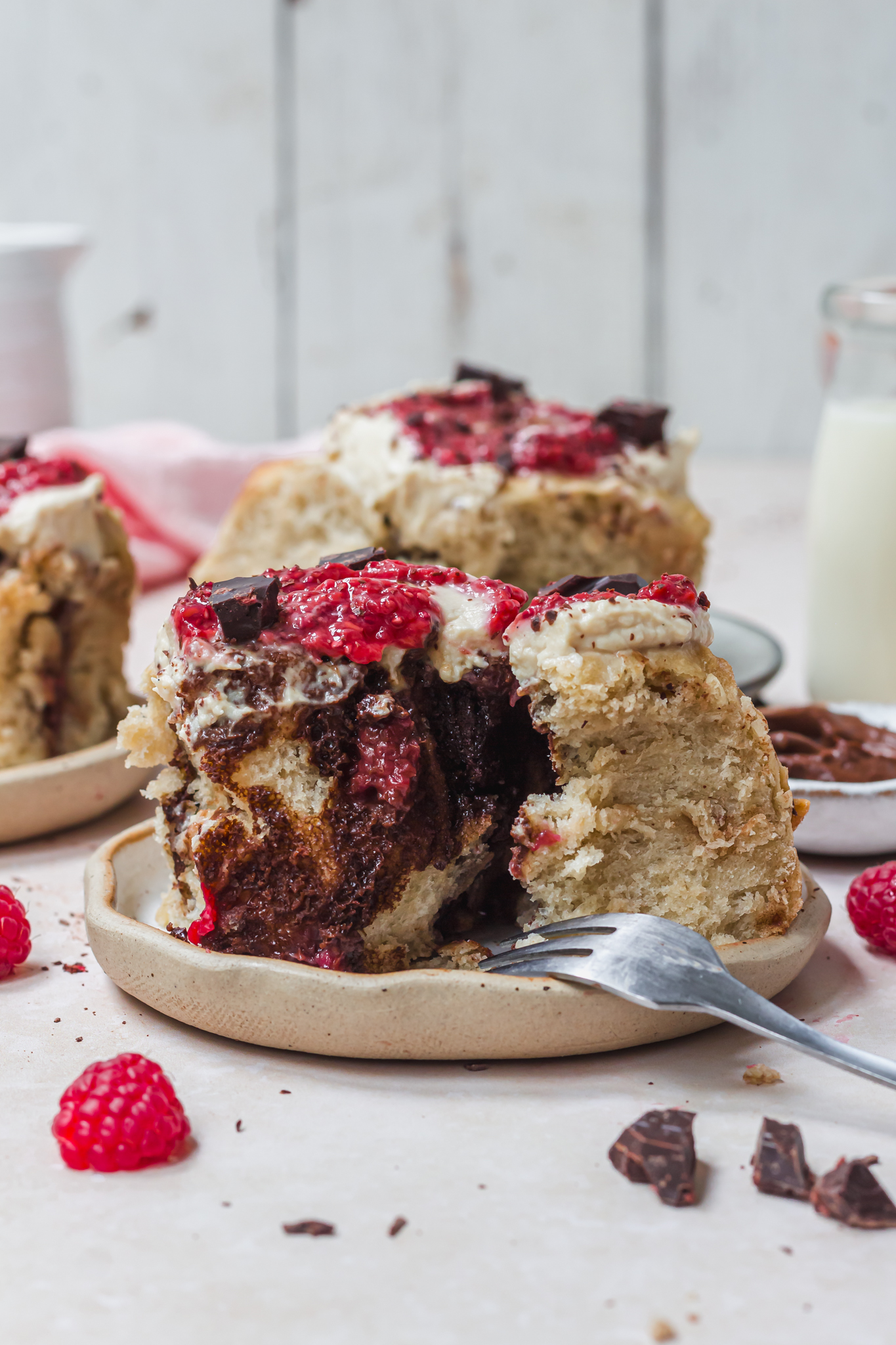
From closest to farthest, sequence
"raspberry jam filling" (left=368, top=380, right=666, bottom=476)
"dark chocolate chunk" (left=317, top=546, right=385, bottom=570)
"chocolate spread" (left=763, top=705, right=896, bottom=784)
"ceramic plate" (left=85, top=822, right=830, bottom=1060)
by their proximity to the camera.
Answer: "ceramic plate" (left=85, top=822, right=830, bottom=1060) < "dark chocolate chunk" (left=317, top=546, right=385, bottom=570) < "chocolate spread" (left=763, top=705, right=896, bottom=784) < "raspberry jam filling" (left=368, top=380, right=666, bottom=476)

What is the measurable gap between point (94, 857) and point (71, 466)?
97 centimetres

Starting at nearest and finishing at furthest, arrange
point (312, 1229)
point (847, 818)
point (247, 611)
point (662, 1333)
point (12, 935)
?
point (662, 1333), point (312, 1229), point (247, 611), point (12, 935), point (847, 818)

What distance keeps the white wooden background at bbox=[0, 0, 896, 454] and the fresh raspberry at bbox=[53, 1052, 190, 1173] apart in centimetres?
458

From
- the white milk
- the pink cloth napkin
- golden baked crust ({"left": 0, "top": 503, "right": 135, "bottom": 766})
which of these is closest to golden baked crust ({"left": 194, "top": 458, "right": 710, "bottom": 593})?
the white milk

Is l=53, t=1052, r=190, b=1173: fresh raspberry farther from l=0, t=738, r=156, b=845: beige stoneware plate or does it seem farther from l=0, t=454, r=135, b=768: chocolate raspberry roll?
l=0, t=454, r=135, b=768: chocolate raspberry roll

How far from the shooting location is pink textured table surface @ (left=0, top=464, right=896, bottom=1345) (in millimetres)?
1357

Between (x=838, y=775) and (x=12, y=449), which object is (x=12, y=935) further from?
(x=838, y=775)

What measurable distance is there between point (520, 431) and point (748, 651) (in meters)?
0.69

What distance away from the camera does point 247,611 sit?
1810mm

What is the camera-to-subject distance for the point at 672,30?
17.7ft

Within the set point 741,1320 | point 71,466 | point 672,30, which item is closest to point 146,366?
point 672,30

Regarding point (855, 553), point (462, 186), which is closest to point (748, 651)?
point (855, 553)

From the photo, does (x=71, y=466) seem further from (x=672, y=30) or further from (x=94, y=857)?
(x=672, y=30)

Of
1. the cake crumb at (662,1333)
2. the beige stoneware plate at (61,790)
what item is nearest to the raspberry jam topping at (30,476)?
the beige stoneware plate at (61,790)
